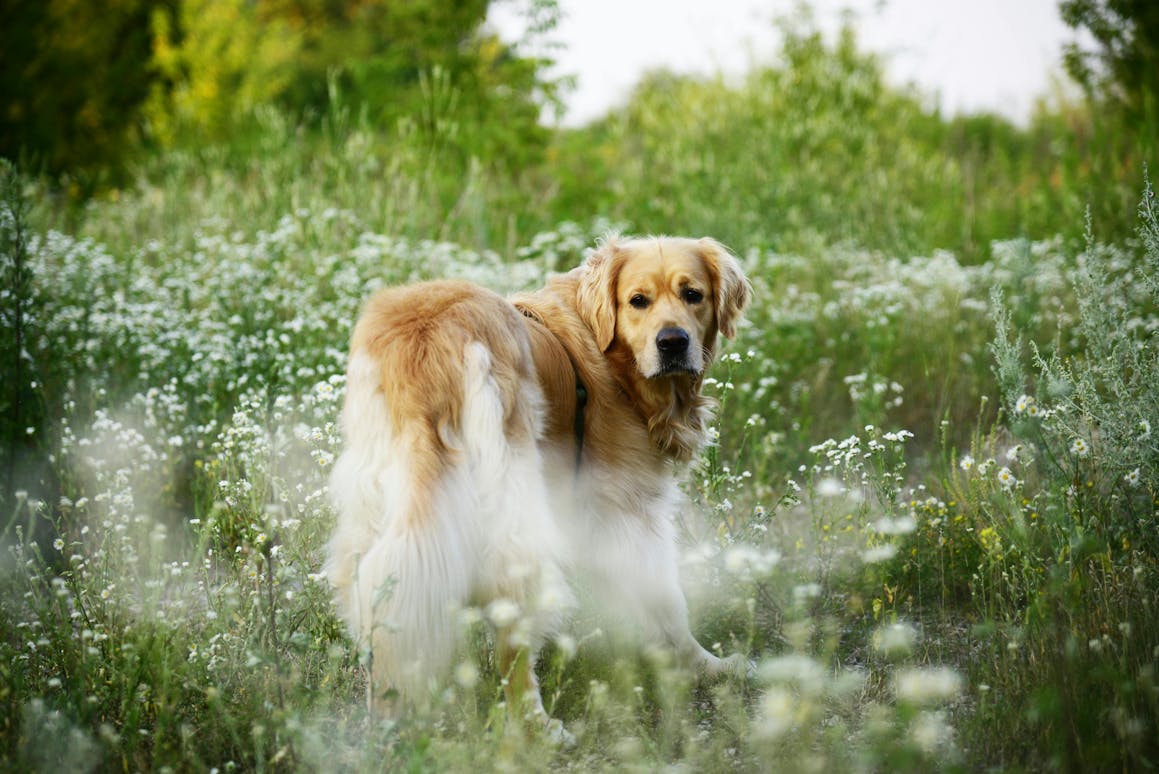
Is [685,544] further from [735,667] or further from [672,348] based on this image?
[672,348]

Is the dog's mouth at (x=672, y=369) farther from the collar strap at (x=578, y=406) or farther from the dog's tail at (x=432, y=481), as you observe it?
the dog's tail at (x=432, y=481)

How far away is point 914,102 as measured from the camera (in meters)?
11.5

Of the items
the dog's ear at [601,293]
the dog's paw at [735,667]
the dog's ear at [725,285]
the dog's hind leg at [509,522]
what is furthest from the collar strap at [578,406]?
the dog's paw at [735,667]

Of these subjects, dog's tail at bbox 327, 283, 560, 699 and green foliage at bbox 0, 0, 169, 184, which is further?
green foliage at bbox 0, 0, 169, 184

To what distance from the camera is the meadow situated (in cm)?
236

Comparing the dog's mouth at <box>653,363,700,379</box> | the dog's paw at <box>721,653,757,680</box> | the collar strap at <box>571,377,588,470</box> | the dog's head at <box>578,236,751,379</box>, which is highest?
the dog's head at <box>578,236,751,379</box>

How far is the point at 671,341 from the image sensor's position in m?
3.24

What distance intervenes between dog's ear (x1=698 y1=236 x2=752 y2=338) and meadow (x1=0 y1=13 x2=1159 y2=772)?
0.15m

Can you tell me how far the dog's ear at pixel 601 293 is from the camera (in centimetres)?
337

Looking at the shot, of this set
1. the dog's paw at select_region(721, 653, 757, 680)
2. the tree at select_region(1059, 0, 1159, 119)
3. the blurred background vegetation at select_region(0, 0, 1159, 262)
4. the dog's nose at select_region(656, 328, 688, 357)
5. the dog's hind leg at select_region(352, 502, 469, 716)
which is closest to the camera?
the dog's hind leg at select_region(352, 502, 469, 716)

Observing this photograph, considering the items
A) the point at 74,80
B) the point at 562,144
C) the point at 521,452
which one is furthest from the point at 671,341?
the point at 74,80

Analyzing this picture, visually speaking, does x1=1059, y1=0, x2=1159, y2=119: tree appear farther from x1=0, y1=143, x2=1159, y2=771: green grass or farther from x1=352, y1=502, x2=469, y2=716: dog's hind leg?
x1=352, y1=502, x2=469, y2=716: dog's hind leg

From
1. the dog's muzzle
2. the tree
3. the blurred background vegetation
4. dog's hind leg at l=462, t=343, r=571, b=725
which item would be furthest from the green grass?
the tree

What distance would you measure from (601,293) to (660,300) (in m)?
0.22
